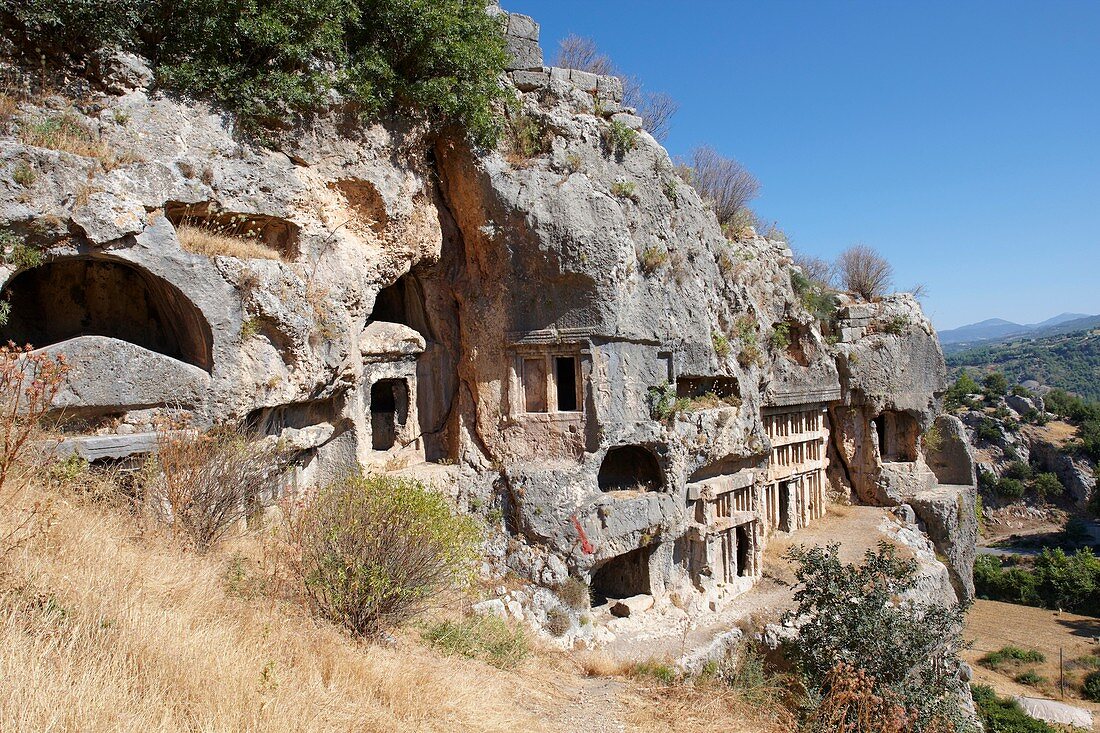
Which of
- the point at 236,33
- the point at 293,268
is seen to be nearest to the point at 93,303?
the point at 293,268

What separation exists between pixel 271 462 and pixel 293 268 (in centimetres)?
349

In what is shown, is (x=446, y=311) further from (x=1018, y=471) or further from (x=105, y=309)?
(x=1018, y=471)

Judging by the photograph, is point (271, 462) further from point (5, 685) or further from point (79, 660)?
point (5, 685)

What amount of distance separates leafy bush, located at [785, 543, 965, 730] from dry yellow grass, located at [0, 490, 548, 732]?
5.71 metres

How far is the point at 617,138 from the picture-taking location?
47.7ft

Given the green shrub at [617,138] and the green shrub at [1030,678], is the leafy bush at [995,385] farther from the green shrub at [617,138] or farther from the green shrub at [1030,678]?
the green shrub at [617,138]

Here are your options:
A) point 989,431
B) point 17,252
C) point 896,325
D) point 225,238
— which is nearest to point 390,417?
point 225,238

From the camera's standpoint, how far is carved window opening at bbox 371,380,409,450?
13812mm

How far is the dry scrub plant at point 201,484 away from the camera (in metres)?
6.98

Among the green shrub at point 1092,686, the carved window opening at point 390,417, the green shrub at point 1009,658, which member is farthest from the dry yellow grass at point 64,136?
the green shrub at point 1092,686

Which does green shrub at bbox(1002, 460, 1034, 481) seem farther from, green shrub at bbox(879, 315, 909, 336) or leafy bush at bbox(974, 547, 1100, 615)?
green shrub at bbox(879, 315, 909, 336)

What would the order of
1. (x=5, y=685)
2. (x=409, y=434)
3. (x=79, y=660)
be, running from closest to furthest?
(x=5, y=685) → (x=79, y=660) → (x=409, y=434)

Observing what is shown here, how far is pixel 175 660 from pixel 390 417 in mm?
9554

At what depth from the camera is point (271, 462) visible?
27.8 feet
